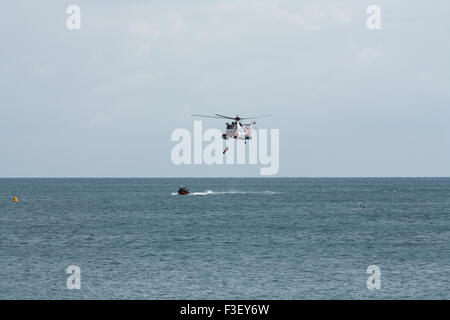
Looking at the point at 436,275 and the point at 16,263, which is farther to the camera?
the point at 16,263

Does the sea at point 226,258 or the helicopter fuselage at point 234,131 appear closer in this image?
the sea at point 226,258

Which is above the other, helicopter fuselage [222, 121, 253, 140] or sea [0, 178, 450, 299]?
helicopter fuselage [222, 121, 253, 140]

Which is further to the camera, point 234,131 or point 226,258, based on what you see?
point 234,131

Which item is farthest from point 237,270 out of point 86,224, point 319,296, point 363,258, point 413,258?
point 86,224

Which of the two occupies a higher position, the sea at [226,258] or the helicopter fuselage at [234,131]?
the helicopter fuselage at [234,131]

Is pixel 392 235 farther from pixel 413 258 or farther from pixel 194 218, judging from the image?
pixel 194 218

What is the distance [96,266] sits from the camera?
189 ft

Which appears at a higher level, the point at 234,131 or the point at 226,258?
the point at 234,131

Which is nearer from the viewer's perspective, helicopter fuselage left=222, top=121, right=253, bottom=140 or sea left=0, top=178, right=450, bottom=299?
sea left=0, top=178, right=450, bottom=299

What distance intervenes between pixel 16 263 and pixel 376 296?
114ft
